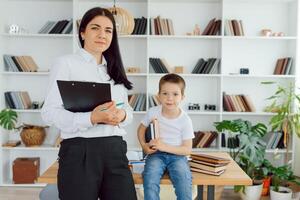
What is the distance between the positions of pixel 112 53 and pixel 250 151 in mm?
2537

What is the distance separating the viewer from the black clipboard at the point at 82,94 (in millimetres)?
1547

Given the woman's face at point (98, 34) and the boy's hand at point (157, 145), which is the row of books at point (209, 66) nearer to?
the boy's hand at point (157, 145)

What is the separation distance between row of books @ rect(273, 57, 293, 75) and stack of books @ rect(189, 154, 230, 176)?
2.65 m

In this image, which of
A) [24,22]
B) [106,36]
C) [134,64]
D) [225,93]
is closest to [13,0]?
[24,22]

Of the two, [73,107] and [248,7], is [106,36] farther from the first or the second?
[248,7]

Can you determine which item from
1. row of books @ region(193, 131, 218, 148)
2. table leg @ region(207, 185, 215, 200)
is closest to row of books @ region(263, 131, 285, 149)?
row of books @ region(193, 131, 218, 148)

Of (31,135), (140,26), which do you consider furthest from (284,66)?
(31,135)

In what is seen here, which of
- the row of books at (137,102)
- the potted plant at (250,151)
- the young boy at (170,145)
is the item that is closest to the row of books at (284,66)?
the potted plant at (250,151)

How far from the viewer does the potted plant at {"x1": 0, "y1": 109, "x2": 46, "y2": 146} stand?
4.26 m

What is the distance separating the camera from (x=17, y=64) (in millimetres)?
4531

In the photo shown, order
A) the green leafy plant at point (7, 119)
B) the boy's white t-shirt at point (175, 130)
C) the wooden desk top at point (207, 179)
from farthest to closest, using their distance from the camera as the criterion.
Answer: the green leafy plant at point (7, 119) → the boy's white t-shirt at point (175, 130) → the wooden desk top at point (207, 179)

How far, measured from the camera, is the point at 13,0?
4.64m

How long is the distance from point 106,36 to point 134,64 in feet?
9.87

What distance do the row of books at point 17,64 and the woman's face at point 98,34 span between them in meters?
3.08
